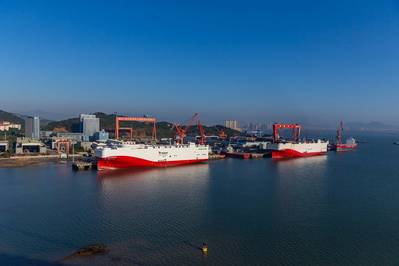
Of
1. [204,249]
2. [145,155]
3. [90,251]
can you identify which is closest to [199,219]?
[204,249]

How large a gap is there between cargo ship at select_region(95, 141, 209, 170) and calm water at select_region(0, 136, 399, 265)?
151cm

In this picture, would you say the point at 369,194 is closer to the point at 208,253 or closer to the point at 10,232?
the point at 208,253

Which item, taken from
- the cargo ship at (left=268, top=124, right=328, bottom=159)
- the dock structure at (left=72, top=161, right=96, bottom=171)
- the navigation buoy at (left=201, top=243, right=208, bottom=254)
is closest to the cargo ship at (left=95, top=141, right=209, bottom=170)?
the dock structure at (left=72, top=161, right=96, bottom=171)

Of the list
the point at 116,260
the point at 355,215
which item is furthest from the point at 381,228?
the point at 116,260

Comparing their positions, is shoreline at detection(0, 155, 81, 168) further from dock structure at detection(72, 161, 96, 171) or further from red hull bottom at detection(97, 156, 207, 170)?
red hull bottom at detection(97, 156, 207, 170)

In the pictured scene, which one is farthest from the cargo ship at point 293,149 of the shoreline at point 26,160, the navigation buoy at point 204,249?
the navigation buoy at point 204,249

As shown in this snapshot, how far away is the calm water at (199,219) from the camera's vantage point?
17.6ft

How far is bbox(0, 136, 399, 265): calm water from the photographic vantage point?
17.6 ft

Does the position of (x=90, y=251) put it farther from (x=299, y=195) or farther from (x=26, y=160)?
(x=26, y=160)

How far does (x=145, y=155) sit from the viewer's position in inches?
575

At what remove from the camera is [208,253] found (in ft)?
17.6

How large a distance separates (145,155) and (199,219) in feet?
26.0

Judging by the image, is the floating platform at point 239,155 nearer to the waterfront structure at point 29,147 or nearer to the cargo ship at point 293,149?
the cargo ship at point 293,149

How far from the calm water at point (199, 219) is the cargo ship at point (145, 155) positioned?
1509mm
